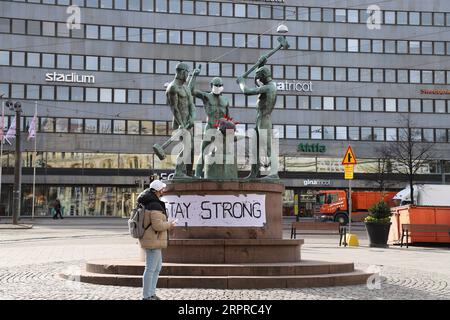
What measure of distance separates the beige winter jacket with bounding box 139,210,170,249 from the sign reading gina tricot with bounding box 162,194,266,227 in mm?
4590

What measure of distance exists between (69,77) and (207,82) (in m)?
11.8

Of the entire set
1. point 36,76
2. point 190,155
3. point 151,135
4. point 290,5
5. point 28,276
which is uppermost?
point 290,5

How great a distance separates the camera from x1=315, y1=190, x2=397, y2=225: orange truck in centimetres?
5341

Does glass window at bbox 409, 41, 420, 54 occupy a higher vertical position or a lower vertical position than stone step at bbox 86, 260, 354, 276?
higher

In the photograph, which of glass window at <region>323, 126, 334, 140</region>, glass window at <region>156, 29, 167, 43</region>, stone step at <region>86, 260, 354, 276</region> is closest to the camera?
stone step at <region>86, 260, 354, 276</region>

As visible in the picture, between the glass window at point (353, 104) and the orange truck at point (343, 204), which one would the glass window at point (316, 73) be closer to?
the glass window at point (353, 104)

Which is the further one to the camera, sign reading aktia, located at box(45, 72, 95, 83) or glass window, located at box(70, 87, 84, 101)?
glass window, located at box(70, 87, 84, 101)

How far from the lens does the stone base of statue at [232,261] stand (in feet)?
39.8

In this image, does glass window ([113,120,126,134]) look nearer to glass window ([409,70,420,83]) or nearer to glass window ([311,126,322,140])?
glass window ([311,126,322,140])

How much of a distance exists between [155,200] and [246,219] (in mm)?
4715

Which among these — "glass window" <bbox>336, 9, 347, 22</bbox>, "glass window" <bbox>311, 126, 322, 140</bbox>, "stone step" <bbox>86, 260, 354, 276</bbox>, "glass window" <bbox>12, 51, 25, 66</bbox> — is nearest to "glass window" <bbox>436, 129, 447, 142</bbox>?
"glass window" <bbox>311, 126, 322, 140</bbox>

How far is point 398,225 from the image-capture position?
27.9m
